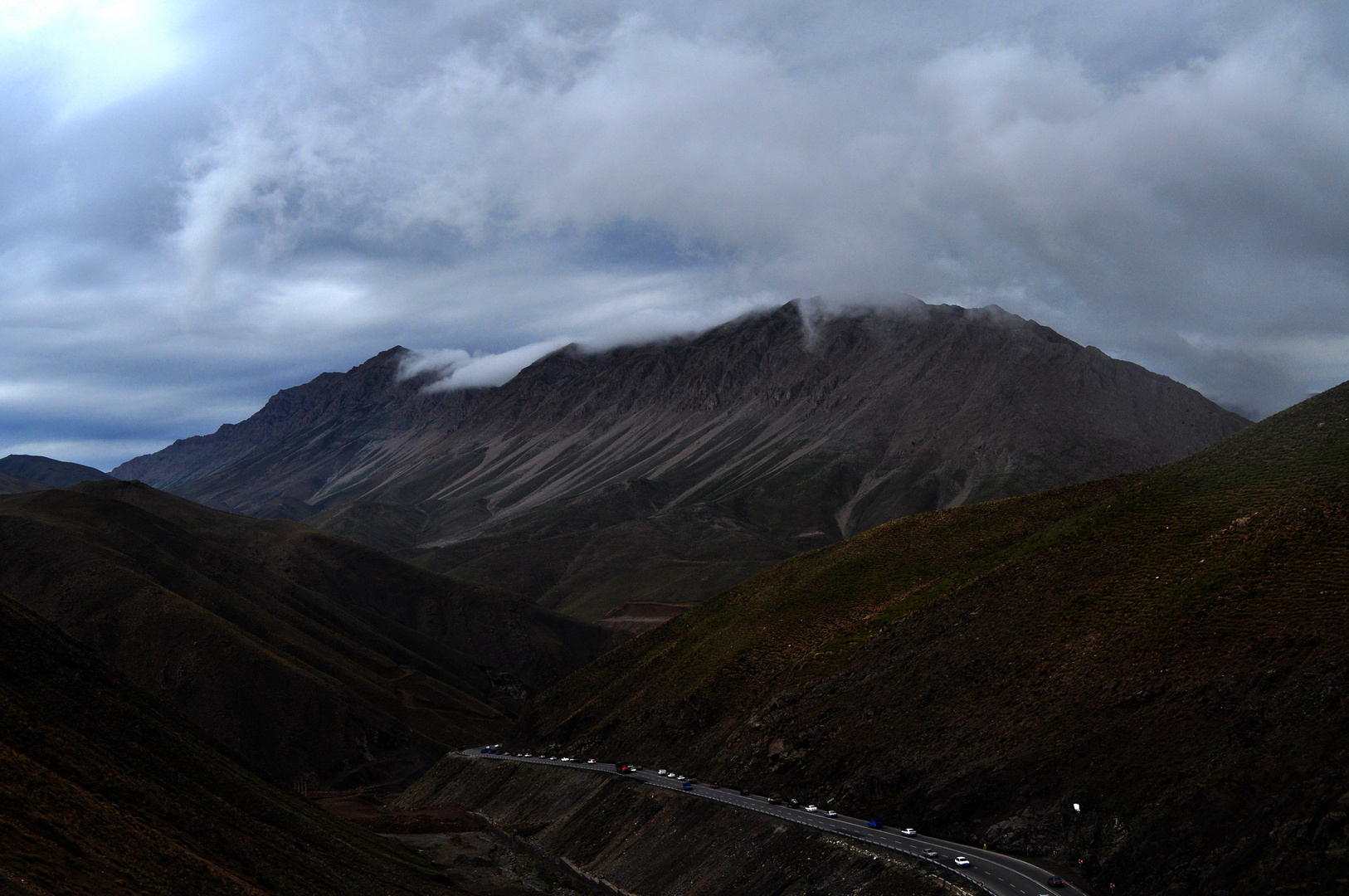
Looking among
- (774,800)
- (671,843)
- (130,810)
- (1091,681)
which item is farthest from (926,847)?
(130,810)

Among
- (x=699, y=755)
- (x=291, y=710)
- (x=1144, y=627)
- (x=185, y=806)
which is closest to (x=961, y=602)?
(x=1144, y=627)

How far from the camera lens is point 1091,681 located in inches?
2157

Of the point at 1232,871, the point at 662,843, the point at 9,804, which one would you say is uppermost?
the point at 9,804

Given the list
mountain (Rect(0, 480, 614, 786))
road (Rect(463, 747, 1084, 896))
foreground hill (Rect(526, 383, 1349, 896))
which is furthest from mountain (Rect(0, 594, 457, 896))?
mountain (Rect(0, 480, 614, 786))

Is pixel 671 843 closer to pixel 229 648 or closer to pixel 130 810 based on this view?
pixel 130 810

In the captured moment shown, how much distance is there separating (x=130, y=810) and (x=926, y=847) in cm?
3836

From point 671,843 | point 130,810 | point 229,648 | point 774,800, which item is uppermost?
point 130,810

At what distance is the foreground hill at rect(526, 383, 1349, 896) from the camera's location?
4091 cm

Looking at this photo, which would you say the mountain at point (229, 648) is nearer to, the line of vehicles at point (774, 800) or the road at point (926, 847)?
the line of vehicles at point (774, 800)

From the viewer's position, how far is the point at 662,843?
222 ft

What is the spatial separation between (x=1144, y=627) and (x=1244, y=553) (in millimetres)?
7525

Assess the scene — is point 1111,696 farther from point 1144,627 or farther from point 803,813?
point 803,813

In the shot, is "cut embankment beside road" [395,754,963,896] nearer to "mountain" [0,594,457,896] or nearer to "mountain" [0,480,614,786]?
"mountain" [0,594,457,896]

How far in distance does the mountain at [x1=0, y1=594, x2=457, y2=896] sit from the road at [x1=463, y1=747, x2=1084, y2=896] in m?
20.6
